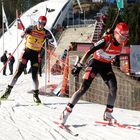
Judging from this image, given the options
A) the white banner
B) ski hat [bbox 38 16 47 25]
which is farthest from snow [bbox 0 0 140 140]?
the white banner

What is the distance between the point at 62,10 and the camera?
159ft

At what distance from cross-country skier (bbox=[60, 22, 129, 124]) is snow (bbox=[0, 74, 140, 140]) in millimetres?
390

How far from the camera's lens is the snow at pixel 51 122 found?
7203mm

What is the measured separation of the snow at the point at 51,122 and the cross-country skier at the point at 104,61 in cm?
39

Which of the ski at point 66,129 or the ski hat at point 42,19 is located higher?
the ski hat at point 42,19

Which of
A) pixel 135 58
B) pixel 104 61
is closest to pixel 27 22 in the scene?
pixel 135 58

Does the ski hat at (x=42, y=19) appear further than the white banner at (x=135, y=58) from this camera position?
No

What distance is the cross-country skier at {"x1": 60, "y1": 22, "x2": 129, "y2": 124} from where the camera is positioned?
7902mm

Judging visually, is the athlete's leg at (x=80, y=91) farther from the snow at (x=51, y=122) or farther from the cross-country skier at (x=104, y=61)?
the snow at (x=51, y=122)

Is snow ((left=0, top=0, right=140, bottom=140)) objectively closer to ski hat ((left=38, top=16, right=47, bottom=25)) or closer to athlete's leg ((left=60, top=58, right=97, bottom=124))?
athlete's leg ((left=60, top=58, right=97, bottom=124))

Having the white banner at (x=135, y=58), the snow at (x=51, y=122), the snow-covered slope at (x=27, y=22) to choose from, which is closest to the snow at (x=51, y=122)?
the snow at (x=51, y=122)

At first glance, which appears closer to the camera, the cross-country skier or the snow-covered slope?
the cross-country skier

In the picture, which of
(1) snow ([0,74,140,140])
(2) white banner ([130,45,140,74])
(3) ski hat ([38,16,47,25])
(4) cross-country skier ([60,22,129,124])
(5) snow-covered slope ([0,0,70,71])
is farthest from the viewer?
(5) snow-covered slope ([0,0,70,71])

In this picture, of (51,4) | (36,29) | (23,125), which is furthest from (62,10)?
(23,125)
